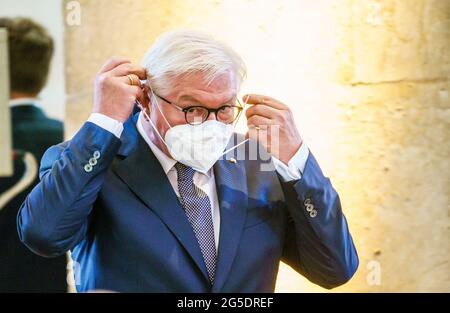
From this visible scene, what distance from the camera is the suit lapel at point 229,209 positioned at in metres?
1.48

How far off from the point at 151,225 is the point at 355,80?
0.96 m

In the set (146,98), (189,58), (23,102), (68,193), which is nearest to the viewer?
(68,193)

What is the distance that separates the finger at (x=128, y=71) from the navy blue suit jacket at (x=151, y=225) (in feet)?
0.48

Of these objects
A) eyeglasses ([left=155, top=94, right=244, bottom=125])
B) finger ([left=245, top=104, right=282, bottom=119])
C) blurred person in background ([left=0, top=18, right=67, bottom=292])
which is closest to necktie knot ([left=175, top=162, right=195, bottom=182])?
eyeglasses ([left=155, top=94, right=244, bottom=125])

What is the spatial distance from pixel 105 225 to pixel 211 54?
1.55 ft

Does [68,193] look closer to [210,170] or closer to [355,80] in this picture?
[210,170]

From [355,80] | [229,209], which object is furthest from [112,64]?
[355,80]

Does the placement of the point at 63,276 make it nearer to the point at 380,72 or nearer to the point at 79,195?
the point at 79,195

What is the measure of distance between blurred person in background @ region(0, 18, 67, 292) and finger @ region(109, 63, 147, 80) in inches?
27.5

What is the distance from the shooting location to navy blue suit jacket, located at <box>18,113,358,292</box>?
4.52ft

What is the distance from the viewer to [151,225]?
1467 millimetres

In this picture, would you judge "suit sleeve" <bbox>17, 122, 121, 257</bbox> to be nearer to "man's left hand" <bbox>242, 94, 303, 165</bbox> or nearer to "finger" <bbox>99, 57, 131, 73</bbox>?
"finger" <bbox>99, 57, 131, 73</bbox>
